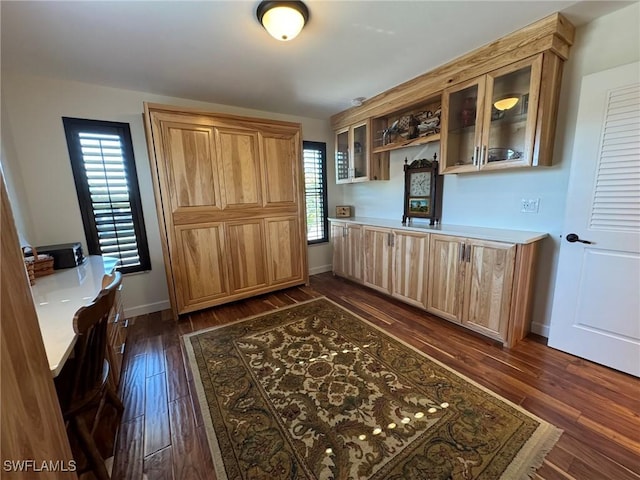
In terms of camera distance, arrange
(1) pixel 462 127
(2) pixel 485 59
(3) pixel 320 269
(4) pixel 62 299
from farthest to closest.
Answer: (3) pixel 320 269
(1) pixel 462 127
(2) pixel 485 59
(4) pixel 62 299

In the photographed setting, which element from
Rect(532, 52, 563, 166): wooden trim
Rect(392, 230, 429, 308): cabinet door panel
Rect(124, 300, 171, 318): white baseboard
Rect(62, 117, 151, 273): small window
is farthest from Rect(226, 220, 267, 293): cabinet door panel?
Rect(532, 52, 563, 166): wooden trim

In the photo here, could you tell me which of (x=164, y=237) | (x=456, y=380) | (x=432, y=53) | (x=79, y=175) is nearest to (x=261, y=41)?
(x=432, y=53)

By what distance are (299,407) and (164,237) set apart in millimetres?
2094

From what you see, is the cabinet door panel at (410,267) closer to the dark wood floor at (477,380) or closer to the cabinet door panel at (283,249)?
the dark wood floor at (477,380)

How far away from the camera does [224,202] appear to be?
2936mm

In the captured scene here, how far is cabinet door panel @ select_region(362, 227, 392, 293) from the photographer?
10.2ft

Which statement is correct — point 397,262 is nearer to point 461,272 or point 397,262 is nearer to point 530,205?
point 461,272

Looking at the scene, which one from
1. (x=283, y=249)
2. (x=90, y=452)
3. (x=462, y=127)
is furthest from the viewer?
(x=283, y=249)

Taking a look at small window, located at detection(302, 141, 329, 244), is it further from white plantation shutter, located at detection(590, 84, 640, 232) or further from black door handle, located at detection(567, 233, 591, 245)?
white plantation shutter, located at detection(590, 84, 640, 232)

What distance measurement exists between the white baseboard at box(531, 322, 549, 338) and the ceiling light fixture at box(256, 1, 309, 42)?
9.89 feet

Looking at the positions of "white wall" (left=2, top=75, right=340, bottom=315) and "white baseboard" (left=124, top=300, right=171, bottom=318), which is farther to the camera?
"white baseboard" (left=124, top=300, right=171, bottom=318)

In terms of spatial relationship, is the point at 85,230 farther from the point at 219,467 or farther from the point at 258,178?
the point at 219,467

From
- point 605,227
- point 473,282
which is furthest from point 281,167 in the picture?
point 605,227

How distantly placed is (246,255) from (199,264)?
0.53 metres
